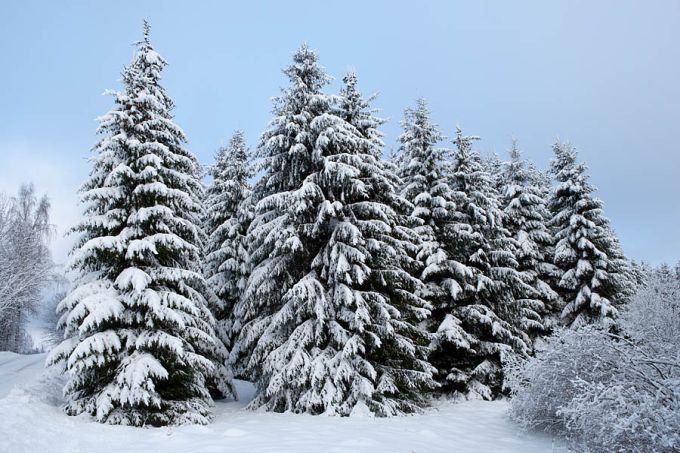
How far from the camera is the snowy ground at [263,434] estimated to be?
836cm

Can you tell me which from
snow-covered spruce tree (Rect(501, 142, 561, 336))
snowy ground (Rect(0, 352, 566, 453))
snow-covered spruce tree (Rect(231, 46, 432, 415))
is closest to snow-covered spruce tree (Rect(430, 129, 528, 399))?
snow-covered spruce tree (Rect(501, 142, 561, 336))

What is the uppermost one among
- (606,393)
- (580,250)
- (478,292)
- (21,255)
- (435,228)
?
(580,250)

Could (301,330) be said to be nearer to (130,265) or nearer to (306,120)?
(130,265)

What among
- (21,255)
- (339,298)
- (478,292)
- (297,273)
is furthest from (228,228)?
(21,255)

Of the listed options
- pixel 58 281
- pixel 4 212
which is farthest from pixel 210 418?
pixel 4 212

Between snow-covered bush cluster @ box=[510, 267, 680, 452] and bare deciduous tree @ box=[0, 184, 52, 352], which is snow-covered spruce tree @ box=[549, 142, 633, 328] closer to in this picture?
snow-covered bush cluster @ box=[510, 267, 680, 452]

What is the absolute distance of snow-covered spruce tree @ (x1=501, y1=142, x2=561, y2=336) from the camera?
22438 mm

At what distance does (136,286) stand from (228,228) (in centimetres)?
938

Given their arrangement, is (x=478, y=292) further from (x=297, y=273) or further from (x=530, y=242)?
(x=297, y=273)

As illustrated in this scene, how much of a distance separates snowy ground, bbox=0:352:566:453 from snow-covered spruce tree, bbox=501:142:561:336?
34.1 feet

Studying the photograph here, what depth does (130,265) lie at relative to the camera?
1307 cm

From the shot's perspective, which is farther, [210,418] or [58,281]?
[58,281]

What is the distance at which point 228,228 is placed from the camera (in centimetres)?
2111

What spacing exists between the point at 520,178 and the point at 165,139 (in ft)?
63.5
